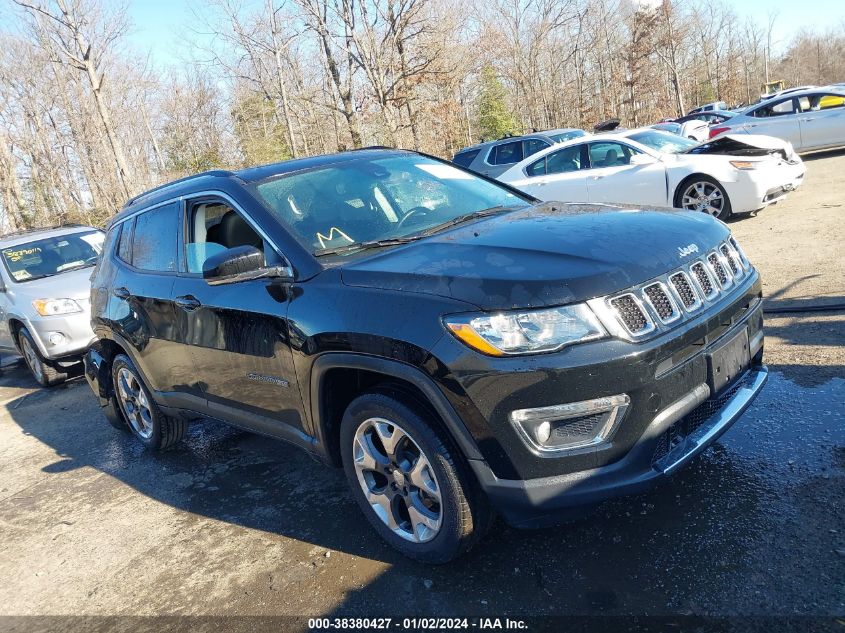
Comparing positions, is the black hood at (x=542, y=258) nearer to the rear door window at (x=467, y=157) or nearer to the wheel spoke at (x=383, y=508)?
the wheel spoke at (x=383, y=508)

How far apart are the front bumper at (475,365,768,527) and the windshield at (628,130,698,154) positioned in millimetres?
8343

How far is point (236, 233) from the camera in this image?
3688 mm

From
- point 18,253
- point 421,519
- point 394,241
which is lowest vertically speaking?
point 421,519

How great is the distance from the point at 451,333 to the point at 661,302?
2.68ft

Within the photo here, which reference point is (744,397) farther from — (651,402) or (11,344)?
(11,344)

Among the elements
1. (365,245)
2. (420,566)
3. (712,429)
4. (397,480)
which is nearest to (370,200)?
(365,245)

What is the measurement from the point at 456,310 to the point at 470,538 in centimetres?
97

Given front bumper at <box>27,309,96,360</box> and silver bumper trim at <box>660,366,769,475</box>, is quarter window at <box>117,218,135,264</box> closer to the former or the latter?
front bumper at <box>27,309,96,360</box>

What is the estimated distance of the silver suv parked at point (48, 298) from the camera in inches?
294

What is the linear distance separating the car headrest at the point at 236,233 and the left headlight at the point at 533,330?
150 centimetres

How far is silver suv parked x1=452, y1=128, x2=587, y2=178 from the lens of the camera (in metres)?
14.4

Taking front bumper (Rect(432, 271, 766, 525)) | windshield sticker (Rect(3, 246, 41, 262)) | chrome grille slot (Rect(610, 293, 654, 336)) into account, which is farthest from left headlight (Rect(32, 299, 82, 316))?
chrome grille slot (Rect(610, 293, 654, 336))

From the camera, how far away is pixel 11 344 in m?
8.37

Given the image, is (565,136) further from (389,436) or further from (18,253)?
(389,436)
